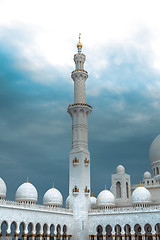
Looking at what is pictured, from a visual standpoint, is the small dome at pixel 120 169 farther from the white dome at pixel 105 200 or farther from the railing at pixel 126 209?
the railing at pixel 126 209

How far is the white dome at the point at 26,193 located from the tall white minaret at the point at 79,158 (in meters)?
7.44

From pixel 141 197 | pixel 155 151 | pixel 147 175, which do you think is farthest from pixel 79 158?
pixel 155 151

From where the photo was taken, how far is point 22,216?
4150 centimetres

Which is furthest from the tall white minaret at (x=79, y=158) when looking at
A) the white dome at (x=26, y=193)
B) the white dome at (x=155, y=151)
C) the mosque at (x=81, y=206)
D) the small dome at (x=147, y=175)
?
the white dome at (x=155, y=151)

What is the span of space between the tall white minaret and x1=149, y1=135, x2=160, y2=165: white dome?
15.9 meters

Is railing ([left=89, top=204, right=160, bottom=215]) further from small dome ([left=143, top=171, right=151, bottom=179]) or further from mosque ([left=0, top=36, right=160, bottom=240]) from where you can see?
small dome ([left=143, top=171, right=151, bottom=179])

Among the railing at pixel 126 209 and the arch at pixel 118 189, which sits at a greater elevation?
the arch at pixel 118 189

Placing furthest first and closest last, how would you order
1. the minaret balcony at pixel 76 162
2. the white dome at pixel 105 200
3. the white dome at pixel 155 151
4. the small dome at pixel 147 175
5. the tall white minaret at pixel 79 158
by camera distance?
1. the small dome at pixel 147 175
2. the white dome at pixel 155 151
3. the minaret balcony at pixel 76 162
4. the white dome at pixel 105 200
5. the tall white minaret at pixel 79 158

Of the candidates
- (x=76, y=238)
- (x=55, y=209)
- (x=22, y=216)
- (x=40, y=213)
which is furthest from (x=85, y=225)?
(x=22, y=216)

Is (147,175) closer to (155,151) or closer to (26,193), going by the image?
(155,151)

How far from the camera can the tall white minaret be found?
50.3 metres

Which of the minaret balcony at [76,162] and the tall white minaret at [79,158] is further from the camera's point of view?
the minaret balcony at [76,162]

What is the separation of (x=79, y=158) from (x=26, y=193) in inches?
439

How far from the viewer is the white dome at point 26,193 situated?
46062 mm
